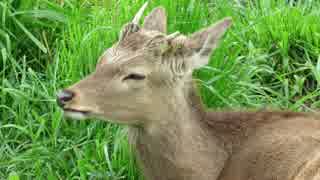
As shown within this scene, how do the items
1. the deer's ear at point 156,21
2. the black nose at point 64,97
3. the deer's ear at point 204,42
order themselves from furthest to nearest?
the deer's ear at point 156,21, the deer's ear at point 204,42, the black nose at point 64,97

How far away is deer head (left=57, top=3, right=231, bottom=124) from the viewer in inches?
231

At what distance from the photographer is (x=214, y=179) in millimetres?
6250

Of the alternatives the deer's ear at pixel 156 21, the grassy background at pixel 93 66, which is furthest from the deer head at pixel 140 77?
the grassy background at pixel 93 66

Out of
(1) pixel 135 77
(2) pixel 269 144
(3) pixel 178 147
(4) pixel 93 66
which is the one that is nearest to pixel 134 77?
(1) pixel 135 77

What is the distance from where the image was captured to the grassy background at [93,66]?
681 centimetres

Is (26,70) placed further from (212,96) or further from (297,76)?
(297,76)

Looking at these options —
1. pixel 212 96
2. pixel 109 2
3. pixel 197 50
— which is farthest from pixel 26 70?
pixel 197 50

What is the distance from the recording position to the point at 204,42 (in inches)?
240

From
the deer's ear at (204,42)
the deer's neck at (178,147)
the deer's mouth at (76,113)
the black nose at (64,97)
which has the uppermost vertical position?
the deer's ear at (204,42)

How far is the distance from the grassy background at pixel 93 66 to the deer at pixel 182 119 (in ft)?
1.72

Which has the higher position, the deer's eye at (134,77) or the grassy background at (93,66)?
the deer's eye at (134,77)

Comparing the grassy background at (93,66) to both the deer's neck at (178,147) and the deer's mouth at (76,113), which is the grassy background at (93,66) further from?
the deer's mouth at (76,113)

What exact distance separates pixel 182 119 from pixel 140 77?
414 millimetres

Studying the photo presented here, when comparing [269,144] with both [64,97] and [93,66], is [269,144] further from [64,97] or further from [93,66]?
[93,66]
